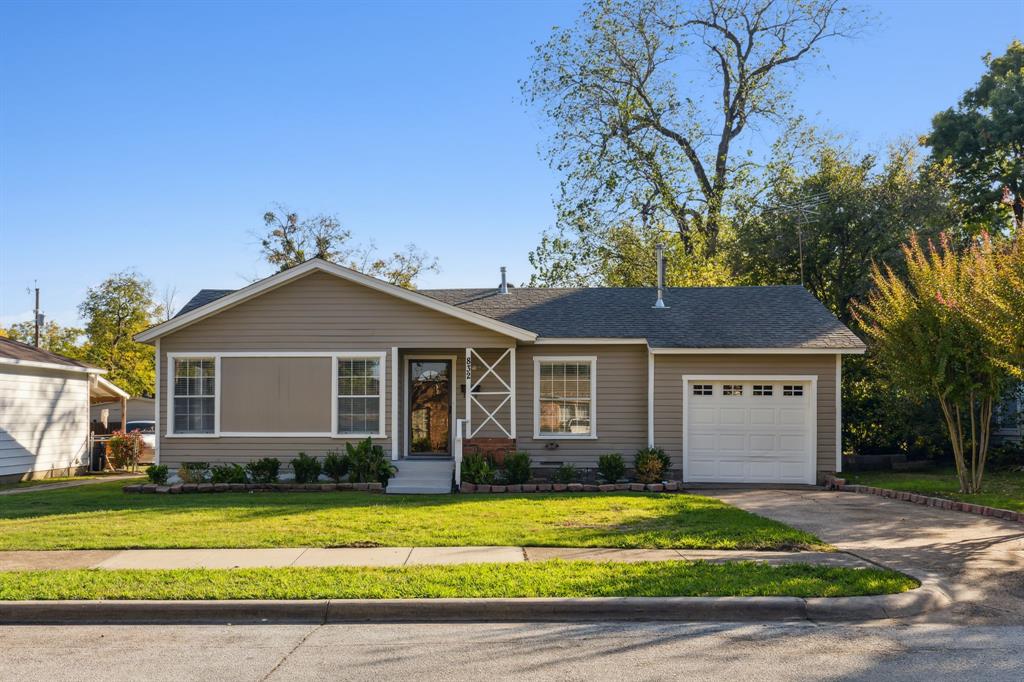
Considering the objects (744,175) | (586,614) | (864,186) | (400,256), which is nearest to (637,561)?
(586,614)

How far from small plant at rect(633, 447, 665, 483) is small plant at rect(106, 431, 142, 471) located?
46.9ft

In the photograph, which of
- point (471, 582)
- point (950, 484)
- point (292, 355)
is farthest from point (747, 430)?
point (471, 582)

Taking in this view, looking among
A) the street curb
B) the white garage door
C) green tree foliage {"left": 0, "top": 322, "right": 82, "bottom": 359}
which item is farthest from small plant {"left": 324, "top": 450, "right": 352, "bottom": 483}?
green tree foliage {"left": 0, "top": 322, "right": 82, "bottom": 359}

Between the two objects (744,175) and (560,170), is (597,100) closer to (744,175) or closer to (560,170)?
(560,170)

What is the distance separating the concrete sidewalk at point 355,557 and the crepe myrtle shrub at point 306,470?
22.3 feet

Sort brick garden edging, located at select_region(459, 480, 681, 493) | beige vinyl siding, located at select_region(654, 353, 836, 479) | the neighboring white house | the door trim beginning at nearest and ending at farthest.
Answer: brick garden edging, located at select_region(459, 480, 681, 493) < beige vinyl siding, located at select_region(654, 353, 836, 479) < the door trim < the neighboring white house

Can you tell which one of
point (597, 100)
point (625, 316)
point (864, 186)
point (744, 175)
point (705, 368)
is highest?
point (597, 100)

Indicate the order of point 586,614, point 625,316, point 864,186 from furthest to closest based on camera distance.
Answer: point 864,186, point 625,316, point 586,614

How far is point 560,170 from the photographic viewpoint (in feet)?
115

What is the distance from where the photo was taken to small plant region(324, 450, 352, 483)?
54.5 feet

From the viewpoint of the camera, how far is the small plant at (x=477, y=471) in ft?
53.9

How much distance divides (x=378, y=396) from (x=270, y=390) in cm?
217

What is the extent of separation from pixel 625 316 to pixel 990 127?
18.6 m

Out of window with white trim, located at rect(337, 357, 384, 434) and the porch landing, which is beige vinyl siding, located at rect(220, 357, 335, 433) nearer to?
window with white trim, located at rect(337, 357, 384, 434)
